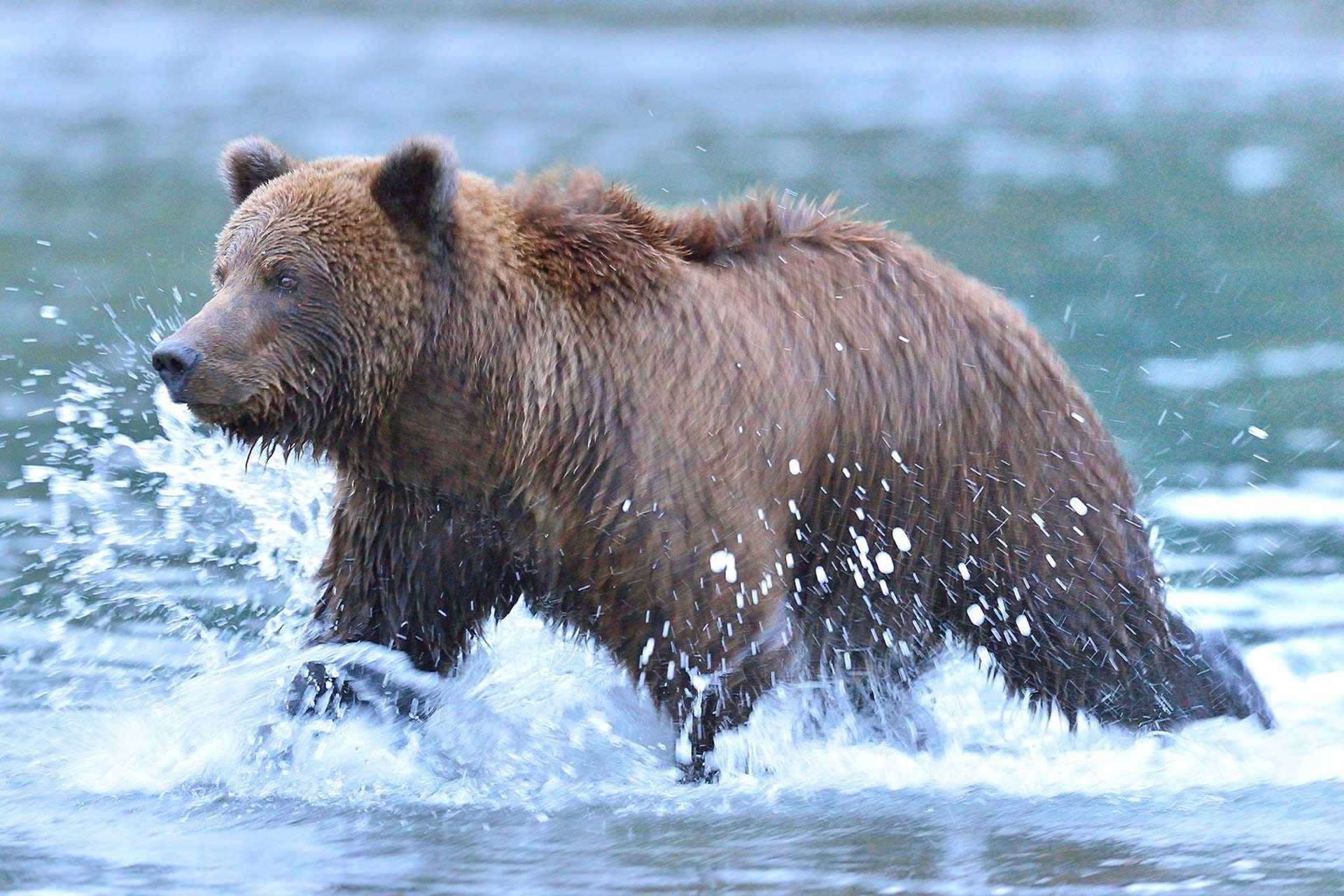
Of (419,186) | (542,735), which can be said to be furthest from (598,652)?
(419,186)

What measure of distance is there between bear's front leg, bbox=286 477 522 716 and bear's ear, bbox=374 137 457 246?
0.73 metres

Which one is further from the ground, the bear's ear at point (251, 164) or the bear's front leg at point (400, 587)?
the bear's ear at point (251, 164)

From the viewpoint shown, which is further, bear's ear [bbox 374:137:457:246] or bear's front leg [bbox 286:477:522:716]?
bear's front leg [bbox 286:477:522:716]

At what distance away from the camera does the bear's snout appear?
4.86 meters

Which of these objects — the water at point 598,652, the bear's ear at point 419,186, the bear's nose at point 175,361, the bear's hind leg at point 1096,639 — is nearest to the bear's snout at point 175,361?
the bear's nose at point 175,361

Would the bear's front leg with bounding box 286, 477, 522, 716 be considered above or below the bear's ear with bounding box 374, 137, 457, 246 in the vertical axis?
below

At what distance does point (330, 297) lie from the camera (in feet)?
16.8

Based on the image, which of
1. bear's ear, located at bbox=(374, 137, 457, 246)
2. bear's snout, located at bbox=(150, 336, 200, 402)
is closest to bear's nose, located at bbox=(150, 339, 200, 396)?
bear's snout, located at bbox=(150, 336, 200, 402)

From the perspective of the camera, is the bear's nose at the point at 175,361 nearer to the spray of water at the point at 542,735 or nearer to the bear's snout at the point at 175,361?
the bear's snout at the point at 175,361

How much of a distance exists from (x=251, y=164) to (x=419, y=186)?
64cm

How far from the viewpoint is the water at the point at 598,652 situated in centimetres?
521

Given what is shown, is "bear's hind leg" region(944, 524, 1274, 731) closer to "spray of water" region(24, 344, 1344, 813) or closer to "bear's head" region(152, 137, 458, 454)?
"spray of water" region(24, 344, 1344, 813)

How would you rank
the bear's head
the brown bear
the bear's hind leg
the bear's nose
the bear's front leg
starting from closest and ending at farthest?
1. the bear's nose
2. the bear's head
3. the brown bear
4. the bear's front leg
5. the bear's hind leg

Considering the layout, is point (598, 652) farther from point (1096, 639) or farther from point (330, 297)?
point (1096, 639)
